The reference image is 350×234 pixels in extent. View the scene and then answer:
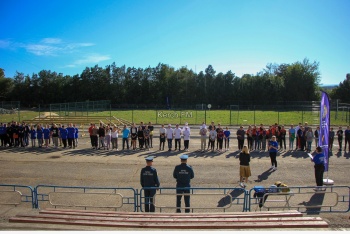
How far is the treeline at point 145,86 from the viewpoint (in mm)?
79625

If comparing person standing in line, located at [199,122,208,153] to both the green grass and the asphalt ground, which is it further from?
the green grass

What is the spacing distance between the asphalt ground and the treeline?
61.0m

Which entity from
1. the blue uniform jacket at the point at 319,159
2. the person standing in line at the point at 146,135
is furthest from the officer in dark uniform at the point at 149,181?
the person standing in line at the point at 146,135

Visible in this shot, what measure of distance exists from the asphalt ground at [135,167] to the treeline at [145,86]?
61.0 metres

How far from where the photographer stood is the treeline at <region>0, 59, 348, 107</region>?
79.6 meters

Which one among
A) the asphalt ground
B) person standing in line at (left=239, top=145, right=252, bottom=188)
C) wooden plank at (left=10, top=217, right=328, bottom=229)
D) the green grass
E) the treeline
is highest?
the treeline

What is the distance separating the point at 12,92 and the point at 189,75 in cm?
5583

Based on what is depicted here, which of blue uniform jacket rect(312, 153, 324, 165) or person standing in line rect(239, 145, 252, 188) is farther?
person standing in line rect(239, 145, 252, 188)

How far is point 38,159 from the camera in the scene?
655 inches

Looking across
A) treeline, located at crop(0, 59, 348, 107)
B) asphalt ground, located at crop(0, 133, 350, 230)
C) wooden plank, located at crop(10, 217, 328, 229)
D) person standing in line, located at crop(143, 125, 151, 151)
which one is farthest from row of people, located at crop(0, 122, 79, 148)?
treeline, located at crop(0, 59, 348, 107)

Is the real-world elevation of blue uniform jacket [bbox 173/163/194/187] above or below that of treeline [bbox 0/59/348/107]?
below

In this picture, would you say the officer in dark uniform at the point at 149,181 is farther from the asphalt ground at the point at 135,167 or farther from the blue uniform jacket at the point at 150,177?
the asphalt ground at the point at 135,167

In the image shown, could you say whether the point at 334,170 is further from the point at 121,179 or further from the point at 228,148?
the point at 121,179

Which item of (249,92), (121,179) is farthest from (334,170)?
(249,92)
